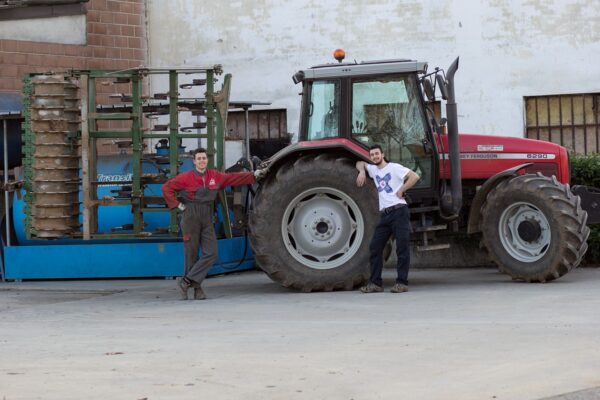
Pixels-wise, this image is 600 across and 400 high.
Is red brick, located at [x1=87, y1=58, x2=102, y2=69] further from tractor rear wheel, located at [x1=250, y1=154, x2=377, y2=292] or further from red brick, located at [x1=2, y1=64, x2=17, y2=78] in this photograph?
tractor rear wheel, located at [x1=250, y1=154, x2=377, y2=292]

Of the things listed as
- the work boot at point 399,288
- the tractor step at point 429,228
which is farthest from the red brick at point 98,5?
the work boot at point 399,288

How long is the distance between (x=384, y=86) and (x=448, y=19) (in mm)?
7332

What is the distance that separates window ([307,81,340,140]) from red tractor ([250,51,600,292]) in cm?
1

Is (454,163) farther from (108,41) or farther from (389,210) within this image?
(108,41)

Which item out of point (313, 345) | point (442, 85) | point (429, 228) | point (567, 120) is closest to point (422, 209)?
point (429, 228)

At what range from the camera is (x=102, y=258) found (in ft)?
51.3

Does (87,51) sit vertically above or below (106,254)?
above

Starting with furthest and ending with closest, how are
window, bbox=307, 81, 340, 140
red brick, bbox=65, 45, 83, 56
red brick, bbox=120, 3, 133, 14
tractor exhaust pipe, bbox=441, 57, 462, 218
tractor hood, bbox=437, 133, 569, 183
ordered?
red brick, bbox=120, 3, 133, 14 < red brick, bbox=65, 45, 83, 56 < tractor hood, bbox=437, 133, 569, 183 < window, bbox=307, 81, 340, 140 < tractor exhaust pipe, bbox=441, 57, 462, 218

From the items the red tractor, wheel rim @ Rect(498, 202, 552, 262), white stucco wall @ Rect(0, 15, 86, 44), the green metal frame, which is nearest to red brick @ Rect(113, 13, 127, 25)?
white stucco wall @ Rect(0, 15, 86, 44)

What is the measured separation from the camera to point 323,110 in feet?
44.4

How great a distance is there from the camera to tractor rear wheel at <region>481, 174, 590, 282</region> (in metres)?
12.9

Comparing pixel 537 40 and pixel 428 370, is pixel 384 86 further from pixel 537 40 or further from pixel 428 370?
pixel 537 40

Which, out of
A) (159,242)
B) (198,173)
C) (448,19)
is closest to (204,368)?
(198,173)

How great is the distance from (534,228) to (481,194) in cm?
74
